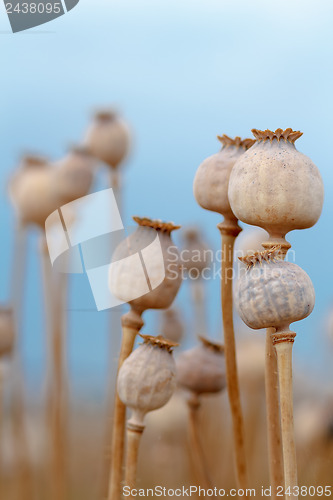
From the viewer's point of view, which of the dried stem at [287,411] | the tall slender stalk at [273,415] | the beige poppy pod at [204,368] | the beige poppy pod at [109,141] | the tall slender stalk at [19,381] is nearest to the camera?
the dried stem at [287,411]

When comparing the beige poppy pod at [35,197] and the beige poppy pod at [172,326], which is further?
the beige poppy pod at [172,326]

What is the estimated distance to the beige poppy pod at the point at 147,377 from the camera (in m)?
0.87

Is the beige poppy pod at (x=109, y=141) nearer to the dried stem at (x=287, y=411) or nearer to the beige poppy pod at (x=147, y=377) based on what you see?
the beige poppy pod at (x=147, y=377)

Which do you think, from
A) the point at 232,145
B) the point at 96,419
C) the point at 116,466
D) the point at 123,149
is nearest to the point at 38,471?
the point at 96,419

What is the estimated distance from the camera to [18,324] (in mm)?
1446

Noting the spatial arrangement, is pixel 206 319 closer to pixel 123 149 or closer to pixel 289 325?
pixel 123 149

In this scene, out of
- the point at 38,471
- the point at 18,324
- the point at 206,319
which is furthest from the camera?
the point at 38,471

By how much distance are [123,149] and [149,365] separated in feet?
2.77

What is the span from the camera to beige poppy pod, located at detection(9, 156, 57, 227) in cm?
141

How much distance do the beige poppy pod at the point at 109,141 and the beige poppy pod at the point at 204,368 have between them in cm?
60

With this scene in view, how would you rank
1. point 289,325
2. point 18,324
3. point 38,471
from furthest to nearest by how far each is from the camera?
point 38,471, point 18,324, point 289,325

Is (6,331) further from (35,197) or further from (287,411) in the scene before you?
(287,411)

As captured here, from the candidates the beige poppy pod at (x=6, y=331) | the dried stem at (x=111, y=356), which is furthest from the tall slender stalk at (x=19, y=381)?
the dried stem at (x=111, y=356)

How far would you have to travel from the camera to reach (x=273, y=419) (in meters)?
0.88
